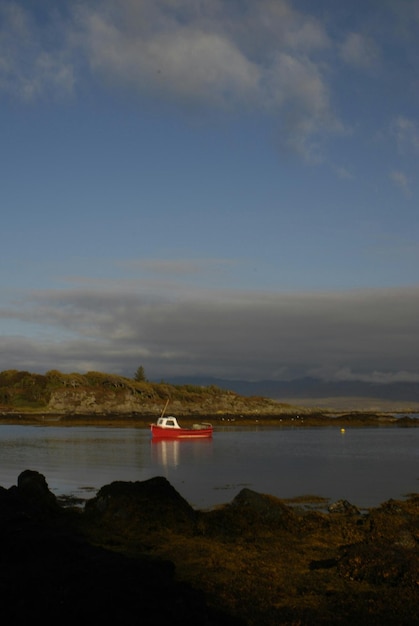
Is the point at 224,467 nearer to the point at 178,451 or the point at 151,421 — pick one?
the point at 178,451

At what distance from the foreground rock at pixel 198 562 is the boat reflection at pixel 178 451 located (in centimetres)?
2296

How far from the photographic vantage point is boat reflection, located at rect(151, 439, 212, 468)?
45731 millimetres

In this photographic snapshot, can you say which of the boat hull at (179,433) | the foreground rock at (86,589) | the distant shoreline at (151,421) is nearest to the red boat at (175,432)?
the boat hull at (179,433)

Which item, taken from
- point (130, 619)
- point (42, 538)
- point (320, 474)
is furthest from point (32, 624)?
point (320, 474)

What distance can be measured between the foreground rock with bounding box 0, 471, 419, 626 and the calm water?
6.62 meters

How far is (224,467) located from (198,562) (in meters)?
26.8

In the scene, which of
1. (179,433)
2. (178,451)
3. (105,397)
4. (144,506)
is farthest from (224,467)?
(105,397)

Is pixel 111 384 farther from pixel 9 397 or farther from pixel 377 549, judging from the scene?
pixel 377 549

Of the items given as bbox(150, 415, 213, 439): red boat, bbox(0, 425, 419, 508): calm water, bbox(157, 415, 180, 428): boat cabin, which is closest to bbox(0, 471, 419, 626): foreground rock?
bbox(0, 425, 419, 508): calm water

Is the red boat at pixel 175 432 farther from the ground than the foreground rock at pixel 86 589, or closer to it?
closer to it

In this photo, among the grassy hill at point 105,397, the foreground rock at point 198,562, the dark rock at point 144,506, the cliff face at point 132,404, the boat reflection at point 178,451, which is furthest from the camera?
the grassy hill at point 105,397

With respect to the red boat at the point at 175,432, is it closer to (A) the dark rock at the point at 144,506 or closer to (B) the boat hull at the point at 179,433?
(B) the boat hull at the point at 179,433

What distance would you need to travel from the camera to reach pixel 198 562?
14.5 meters

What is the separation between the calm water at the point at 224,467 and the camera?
3042 cm
